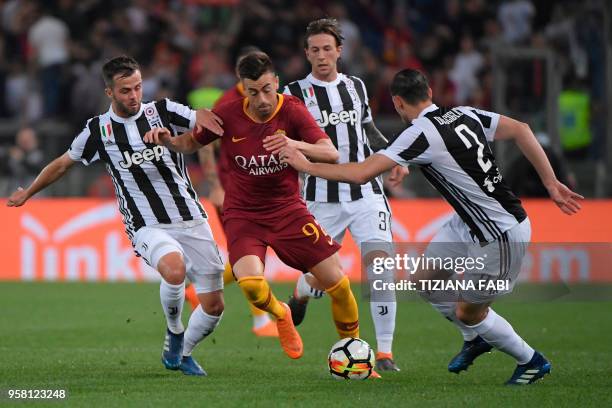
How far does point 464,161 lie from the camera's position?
794 centimetres

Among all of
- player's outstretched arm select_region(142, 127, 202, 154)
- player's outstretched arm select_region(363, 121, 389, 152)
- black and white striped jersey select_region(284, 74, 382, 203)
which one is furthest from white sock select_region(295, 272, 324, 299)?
player's outstretched arm select_region(142, 127, 202, 154)

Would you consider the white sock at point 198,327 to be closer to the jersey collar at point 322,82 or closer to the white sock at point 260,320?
the jersey collar at point 322,82

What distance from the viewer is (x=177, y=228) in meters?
8.95

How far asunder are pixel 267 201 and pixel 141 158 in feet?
3.38

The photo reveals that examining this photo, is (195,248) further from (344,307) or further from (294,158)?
(294,158)

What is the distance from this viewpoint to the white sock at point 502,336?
807 cm

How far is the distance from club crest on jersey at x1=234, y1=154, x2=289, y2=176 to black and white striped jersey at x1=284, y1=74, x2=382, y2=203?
1.55 m

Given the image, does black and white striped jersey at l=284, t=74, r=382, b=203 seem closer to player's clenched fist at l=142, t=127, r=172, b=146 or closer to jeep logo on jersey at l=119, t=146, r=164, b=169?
jeep logo on jersey at l=119, t=146, r=164, b=169

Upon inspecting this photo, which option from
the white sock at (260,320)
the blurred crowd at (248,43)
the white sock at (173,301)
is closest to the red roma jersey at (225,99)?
the white sock at (260,320)

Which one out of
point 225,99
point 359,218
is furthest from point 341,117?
point 225,99

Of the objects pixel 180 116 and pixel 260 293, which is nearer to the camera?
pixel 260 293

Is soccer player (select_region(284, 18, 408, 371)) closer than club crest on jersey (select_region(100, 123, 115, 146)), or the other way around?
club crest on jersey (select_region(100, 123, 115, 146))

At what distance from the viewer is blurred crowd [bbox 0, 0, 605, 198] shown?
18828 mm

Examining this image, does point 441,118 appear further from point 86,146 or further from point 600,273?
point 600,273
